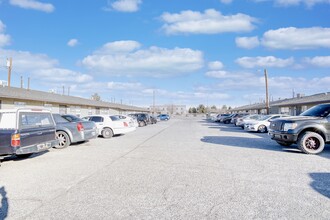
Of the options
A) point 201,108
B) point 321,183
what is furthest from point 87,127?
point 201,108

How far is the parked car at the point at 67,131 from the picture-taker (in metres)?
12.3

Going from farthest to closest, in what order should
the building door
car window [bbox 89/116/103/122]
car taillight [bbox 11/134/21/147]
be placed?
the building door
car window [bbox 89/116/103/122]
car taillight [bbox 11/134/21/147]

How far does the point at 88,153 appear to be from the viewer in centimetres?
1072

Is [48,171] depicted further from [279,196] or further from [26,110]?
[279,196]

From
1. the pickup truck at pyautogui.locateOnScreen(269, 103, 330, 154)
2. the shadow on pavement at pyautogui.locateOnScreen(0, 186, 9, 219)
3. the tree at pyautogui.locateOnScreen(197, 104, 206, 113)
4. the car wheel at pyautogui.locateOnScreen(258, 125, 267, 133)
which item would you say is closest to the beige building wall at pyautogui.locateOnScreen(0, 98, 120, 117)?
the shadow on pavement at pyautogui.locateOnScreen(0, 186, 9, 219)

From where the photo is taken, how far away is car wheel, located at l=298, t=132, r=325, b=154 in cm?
1025

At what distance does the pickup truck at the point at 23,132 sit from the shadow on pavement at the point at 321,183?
7.70 metres

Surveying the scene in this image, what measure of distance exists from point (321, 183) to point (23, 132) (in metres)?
7.99

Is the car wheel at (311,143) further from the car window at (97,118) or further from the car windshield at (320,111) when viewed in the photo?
the car window at (97,118)

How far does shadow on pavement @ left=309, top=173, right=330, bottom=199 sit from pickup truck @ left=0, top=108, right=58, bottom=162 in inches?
303

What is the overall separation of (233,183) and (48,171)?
4.91 meters

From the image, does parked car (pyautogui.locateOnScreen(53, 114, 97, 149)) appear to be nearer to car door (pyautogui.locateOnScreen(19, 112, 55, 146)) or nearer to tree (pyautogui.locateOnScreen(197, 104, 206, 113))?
car door (pyautogui.locateOnScreen(19, 112, 55, 146))

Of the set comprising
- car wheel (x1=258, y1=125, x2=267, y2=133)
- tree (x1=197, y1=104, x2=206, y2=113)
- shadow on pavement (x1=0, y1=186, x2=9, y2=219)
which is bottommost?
shadow on pavement (x1=0, y1=186, x2=9, y2=219)

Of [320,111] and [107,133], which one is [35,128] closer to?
[107,133]
